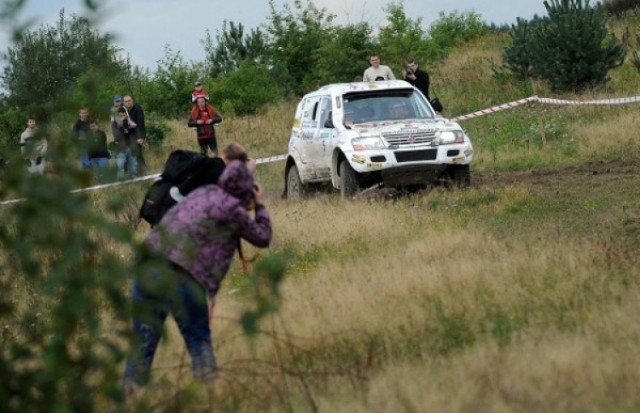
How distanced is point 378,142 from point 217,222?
10097mm

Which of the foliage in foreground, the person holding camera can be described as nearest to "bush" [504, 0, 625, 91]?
the person holding camera

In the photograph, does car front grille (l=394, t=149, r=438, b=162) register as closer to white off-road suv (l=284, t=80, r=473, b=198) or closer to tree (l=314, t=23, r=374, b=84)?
white off-road suv (l=284, t=80, r=473, b=198)

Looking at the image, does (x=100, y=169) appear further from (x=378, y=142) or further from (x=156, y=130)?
(x=156, y=130)

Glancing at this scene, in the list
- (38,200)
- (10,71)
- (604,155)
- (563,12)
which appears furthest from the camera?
(563,12)

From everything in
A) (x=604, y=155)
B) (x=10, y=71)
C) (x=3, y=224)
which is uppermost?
(x=10, y=71)

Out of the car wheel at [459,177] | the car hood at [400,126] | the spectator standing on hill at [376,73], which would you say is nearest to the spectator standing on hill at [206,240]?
the car hood at [400,126]

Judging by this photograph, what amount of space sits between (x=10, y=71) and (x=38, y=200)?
3.84 feet

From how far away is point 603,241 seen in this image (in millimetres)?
11789

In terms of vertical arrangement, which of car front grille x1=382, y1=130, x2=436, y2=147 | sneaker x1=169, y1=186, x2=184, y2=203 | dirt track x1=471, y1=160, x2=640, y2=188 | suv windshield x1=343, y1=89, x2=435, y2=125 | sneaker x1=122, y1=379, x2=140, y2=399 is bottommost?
dirt track x1=471, y1=160, x2=640, y2=188

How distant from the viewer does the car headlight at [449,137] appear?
1784 cm

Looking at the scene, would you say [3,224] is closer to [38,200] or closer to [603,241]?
[38,200]

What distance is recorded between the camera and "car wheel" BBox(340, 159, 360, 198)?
18125 millimetres

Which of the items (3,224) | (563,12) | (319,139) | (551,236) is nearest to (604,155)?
(319,139)

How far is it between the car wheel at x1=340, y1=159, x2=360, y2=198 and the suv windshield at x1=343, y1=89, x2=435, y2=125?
2.18 ft
